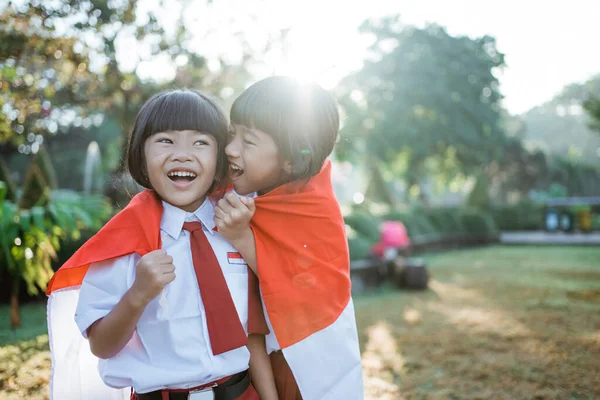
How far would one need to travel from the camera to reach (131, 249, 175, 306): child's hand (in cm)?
134

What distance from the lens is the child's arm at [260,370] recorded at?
1.71 meters

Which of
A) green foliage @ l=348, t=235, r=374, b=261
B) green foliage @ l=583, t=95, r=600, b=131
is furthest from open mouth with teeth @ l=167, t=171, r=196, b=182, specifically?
green foliage @ l=583, t=95, r=600, b=131

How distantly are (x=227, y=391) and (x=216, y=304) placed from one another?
0.29 metres

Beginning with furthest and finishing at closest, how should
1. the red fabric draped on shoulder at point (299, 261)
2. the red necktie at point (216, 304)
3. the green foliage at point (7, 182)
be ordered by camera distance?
1. the green foliage at point (7, 182)
2. the red fabric draped on shoulder at point (299, 261)
3. the red necktie at point (216, 304)

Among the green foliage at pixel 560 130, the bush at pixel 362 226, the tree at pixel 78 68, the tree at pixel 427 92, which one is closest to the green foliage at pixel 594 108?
the bush at pixel 362 226

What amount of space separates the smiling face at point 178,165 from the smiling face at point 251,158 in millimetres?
107

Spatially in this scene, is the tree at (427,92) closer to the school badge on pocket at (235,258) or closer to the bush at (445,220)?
the bush at (445,220)

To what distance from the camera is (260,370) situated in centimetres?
172

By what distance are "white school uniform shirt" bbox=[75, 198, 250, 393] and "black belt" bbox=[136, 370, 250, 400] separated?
3 centimetres

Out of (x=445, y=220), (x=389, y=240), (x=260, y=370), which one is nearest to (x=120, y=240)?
(x=260, y=370)

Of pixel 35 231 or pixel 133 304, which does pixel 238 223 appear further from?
pixel 35 231

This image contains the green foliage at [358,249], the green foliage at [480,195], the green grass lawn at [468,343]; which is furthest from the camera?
the green foliage at [480,195]

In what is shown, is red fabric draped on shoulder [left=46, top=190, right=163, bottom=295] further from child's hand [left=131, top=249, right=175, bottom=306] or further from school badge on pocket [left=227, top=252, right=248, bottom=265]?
school badge on pocket [left=227, top=252, right=248, bottom=265]

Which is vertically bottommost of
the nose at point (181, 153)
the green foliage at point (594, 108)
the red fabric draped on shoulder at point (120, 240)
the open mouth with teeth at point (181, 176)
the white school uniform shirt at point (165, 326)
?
the white school uniform shirt at point (165, 326)
